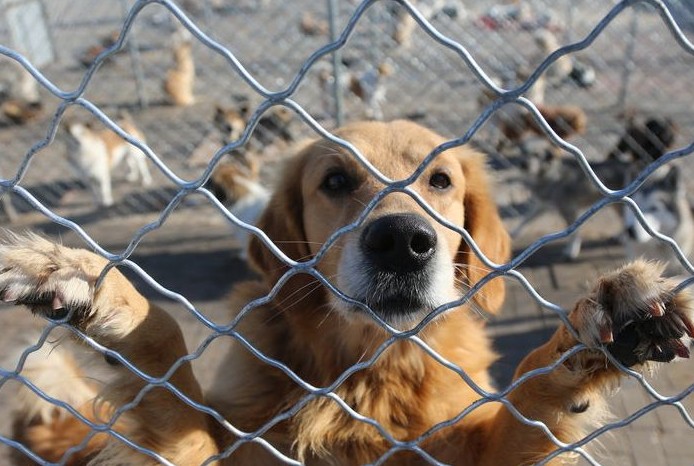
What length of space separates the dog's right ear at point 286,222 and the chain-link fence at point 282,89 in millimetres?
1271

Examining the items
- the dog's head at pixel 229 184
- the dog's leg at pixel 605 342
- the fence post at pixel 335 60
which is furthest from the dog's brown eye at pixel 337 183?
the dog's head at pixel 229 184

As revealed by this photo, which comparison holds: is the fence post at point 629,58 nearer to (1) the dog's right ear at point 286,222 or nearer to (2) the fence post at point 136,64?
(1) the dog's right ear at point 286,222

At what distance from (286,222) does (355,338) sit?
644mm

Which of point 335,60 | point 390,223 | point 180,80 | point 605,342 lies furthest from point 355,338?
point 180,80

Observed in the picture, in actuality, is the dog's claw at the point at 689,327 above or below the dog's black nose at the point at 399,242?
below

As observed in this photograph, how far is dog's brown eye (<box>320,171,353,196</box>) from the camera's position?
232 centimetres

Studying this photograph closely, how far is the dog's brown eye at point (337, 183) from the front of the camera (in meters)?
2.32

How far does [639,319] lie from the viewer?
1386mm

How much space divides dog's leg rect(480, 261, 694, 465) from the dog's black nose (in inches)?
16.7

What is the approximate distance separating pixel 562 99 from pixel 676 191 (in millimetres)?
6716

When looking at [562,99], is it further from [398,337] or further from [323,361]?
[398,337]

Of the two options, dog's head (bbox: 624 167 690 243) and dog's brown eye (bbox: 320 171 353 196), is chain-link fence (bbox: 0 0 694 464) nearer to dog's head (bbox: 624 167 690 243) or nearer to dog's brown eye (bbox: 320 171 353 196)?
dog's head (bbox: 624 167 690 243)

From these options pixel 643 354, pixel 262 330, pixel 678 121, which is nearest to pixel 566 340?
pixel 643 354

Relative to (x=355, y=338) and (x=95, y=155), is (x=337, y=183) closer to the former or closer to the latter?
(x=355, y=338)
